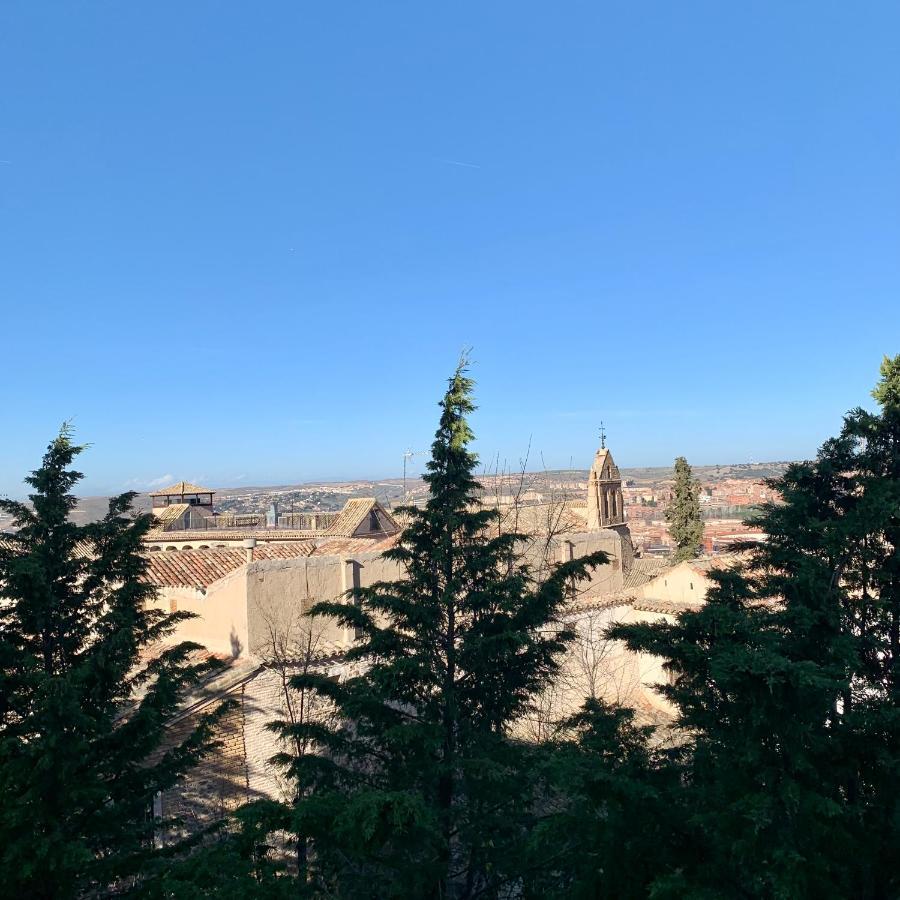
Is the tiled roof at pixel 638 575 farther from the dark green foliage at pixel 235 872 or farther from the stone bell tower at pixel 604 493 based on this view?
the dark green foliage at pixel 235 872

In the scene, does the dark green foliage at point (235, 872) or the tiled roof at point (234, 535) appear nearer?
the dark green foliage at point (235, 872)

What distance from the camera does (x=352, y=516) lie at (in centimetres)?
3117

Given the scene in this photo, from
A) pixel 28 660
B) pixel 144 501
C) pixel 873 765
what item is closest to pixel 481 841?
pixel 873 765

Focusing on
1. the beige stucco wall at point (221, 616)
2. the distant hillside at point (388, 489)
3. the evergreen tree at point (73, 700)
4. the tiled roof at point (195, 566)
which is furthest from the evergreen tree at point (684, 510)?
Answer: the evergreen tree at point (73, 700)

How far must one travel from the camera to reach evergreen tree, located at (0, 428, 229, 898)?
21.0ft

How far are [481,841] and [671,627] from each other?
10.1ft

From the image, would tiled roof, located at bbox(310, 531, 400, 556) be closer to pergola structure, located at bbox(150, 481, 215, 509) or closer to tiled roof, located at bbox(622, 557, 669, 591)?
tiled roof, located at bbox(622, 557, 669, 591)

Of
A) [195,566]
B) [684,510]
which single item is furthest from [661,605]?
[684,510]

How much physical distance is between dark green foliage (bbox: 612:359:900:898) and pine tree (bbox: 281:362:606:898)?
158 cm

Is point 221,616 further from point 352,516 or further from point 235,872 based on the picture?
point 352,516

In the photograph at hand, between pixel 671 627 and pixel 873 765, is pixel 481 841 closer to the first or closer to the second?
pixel 671 627

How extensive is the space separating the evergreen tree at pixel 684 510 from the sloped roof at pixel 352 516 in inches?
Result: 526

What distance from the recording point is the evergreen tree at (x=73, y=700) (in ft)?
21.0

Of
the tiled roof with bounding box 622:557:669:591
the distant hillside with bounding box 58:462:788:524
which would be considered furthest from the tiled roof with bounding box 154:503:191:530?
the tiled roof with bounding box 622:557:669:591
